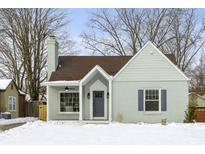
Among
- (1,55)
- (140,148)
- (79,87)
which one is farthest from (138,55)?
(1,55)

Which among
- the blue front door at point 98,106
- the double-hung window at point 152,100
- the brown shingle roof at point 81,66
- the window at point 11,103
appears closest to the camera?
the double-hung window at point 152,100

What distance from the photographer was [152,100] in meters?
23.0

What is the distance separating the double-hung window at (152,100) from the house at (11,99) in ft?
44.9

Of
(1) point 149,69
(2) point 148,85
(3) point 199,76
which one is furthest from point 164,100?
(3) point 199,76

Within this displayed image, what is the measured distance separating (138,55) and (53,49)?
602 cm

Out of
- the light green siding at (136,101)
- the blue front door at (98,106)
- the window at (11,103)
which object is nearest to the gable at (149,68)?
the light green siding at (136,101)

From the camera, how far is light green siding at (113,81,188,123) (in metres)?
22.9

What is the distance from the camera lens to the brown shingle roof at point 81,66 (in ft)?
82.6

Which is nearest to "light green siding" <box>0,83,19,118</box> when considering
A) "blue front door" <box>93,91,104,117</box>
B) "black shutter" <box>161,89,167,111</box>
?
"blue front door" <box>93,91,104,117</box>

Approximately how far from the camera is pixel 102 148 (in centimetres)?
1188

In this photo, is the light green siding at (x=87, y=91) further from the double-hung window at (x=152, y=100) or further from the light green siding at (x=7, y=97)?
the light green siding at (x=7, y=97)

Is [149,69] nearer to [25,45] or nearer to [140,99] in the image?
[140,99]

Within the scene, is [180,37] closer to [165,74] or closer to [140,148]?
[165,74]

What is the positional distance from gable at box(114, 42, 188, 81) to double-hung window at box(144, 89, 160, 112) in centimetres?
77
